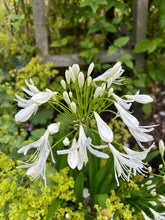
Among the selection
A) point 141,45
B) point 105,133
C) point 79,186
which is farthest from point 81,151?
point 141,45

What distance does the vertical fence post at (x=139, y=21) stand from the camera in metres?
2.14

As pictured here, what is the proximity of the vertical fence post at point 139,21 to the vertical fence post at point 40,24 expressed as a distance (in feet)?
2.99

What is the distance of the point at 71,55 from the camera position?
2.25 meters

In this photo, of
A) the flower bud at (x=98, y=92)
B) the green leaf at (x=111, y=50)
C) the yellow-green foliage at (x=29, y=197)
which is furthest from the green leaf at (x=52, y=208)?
the green leaf at (x=111, y=50)

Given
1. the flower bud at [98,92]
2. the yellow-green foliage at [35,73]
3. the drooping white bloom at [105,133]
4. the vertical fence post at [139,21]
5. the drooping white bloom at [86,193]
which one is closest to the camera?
the drooping white bloom at [105,133]

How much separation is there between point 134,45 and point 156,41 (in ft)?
0.74

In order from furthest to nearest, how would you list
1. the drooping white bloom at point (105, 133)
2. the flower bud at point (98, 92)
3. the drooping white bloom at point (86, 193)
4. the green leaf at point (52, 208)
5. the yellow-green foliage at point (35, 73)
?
the yellow-green foliage at point (35, 73) < the drooping white bloom at point (86, 193) < the green leaf at point (52, 208) < the flower bud at point (98, 92) < the drooping white bloom at point (105, 133)

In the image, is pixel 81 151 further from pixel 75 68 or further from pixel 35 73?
pixel 35 73

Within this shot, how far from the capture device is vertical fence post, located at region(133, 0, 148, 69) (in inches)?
84.2

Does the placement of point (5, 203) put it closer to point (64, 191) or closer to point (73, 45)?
point (64, 191)

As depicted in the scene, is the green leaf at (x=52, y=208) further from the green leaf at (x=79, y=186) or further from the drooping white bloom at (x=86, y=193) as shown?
the drooping white bloom at (x=86, y=193)

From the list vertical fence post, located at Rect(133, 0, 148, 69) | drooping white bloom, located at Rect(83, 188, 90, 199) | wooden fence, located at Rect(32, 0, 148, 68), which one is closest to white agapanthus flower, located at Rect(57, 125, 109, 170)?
drooping white bloom, located at Rect(83, 188, 90, 199)

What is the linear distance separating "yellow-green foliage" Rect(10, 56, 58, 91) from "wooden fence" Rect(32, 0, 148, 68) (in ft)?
0.54

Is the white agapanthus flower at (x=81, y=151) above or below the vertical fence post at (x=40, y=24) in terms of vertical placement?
below
